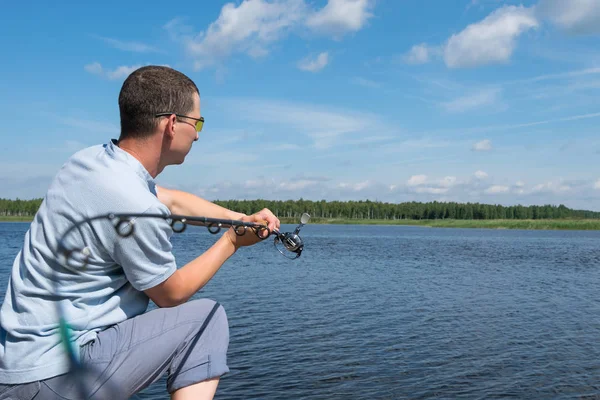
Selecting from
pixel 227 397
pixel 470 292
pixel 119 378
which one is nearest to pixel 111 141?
pixel 119 378

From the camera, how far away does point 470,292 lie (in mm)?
21422

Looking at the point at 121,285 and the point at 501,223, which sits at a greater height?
the point at 501,223

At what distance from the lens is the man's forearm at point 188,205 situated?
3.38m

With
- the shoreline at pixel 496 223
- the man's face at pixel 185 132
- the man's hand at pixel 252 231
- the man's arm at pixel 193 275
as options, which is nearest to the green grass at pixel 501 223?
the shoreline at pixel 496 223

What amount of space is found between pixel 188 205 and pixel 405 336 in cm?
1083

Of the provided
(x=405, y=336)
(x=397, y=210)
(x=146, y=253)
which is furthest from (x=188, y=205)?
(x=397, y=210)

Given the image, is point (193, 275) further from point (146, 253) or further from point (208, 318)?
point (146, 253)

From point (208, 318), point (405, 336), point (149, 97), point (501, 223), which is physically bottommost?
point (405, 336)

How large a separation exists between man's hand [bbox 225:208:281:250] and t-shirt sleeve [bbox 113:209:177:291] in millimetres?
506

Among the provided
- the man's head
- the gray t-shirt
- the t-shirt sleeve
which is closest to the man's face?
the man's head

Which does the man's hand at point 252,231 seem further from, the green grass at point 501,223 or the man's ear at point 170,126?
the green grass at point 501,223

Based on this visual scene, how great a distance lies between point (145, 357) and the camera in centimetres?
252

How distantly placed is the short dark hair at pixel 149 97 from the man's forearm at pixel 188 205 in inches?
32.0

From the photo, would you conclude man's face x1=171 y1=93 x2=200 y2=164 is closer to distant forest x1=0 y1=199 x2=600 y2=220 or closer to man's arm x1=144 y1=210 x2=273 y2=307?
man's arm x1=144 y1=210 x2=273 y2=307
